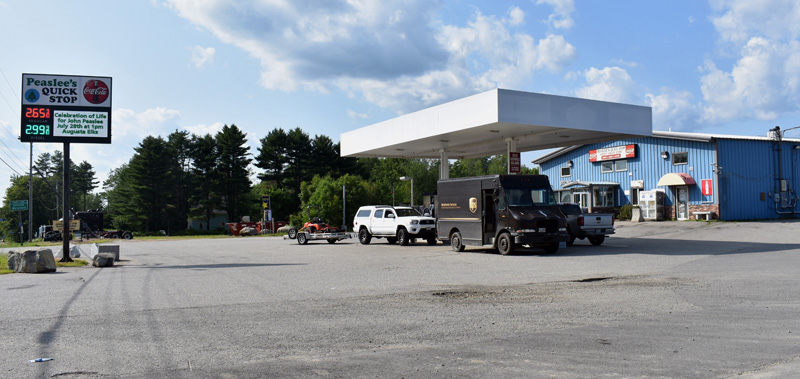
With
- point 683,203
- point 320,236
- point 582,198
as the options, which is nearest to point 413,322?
point 320,236

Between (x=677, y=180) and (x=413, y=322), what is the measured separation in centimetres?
3573

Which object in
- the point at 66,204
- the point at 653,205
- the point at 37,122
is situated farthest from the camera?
the point at 653,205

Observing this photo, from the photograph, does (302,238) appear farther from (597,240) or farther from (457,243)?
(597,240)

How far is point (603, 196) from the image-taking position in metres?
44.2

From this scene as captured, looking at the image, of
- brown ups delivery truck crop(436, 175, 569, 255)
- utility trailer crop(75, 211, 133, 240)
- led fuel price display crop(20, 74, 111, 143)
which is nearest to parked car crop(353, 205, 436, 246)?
brown ups delivery truck crop(436, 175, 569, 255)

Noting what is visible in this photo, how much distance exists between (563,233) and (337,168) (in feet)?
206

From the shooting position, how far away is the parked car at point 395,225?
85.3ft

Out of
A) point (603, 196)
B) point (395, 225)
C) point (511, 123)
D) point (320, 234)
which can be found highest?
point (511, 123)

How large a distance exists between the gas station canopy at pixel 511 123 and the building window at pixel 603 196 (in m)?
15.5

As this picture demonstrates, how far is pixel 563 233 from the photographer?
65.2ft

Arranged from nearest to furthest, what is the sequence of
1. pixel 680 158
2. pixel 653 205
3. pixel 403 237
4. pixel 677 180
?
pixel 403 237
pixel 677 180
pixel 653 205
pixel 680 158

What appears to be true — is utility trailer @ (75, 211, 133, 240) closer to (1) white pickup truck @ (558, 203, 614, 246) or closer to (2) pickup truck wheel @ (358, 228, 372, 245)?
(2) pickup truck wheel @ (358, 228, 372, 245)

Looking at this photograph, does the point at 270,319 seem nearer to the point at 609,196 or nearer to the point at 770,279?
the point at 770,279

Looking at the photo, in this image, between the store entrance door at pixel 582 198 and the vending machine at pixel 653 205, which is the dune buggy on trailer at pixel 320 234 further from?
the vending machine at pixel 653 205
